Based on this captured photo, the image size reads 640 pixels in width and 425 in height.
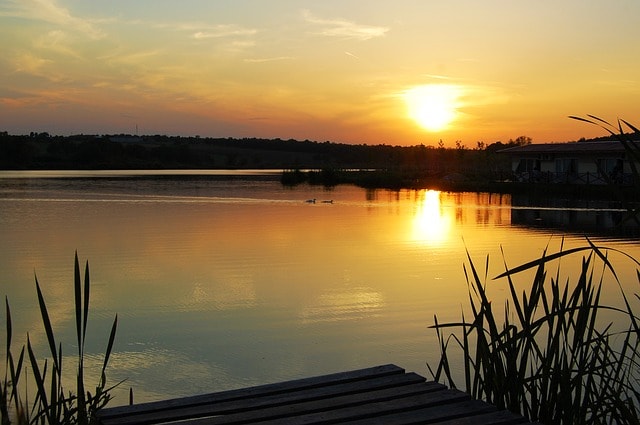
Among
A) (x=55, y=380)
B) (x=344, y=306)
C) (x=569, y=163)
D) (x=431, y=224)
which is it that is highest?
(x=569, y=163)

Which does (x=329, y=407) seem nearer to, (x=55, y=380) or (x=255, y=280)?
(x=55, y=380)

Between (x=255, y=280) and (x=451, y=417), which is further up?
(x=451, y=417)

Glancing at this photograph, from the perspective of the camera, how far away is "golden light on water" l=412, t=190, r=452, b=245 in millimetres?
15111

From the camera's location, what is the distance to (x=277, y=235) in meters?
15.4

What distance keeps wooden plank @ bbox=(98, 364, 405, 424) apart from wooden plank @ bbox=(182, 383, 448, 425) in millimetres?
194

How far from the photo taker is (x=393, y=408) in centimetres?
282

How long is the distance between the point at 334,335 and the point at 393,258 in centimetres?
532

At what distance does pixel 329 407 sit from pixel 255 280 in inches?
278

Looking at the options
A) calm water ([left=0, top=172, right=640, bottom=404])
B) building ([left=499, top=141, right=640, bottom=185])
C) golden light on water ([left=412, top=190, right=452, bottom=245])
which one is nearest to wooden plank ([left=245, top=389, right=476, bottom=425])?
calm water ([left=0, top=172, right=640, bottom=404])

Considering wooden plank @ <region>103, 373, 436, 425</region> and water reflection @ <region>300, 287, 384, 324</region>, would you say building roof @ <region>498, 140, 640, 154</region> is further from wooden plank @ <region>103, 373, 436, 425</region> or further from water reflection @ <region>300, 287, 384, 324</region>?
wooden plank @ <region>103, 373, 436, 425</region>

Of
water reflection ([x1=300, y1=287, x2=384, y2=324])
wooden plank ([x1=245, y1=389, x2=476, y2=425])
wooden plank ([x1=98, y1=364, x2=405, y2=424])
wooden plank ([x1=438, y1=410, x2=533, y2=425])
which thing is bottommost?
water reflection ([x1=300, y1=287, x2=384, y2=324])

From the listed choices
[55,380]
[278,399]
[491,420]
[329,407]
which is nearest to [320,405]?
[329,407]

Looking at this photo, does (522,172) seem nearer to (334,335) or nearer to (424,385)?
(334,335)

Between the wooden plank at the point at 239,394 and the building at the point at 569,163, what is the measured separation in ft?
83.9
